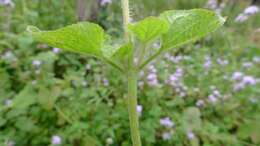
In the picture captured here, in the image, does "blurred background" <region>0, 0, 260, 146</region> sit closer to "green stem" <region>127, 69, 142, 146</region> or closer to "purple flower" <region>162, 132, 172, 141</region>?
"purple flower" <region>162, 132, 172, 141</region>

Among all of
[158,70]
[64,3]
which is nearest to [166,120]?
[158,70]

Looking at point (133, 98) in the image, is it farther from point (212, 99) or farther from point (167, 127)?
point (212, 99)

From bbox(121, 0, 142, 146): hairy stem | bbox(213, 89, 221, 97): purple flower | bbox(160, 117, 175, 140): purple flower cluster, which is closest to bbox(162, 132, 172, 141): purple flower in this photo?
bbox(160, 117, 175, 140): purple flower cluster

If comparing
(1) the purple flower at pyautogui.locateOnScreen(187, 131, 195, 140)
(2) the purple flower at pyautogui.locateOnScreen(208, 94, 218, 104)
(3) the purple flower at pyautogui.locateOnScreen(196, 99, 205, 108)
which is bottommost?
(1) the purple flower at pyautogui.locateOnScreen(187, 131, 195, 140)

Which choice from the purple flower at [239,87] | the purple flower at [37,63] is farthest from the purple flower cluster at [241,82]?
the purple flower at [37,63]

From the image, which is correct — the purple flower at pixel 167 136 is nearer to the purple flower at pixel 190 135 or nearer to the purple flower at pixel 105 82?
the purple flower at pixel 190 135

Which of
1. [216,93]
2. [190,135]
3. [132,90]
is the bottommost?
[190,135]

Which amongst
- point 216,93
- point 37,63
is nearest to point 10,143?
point 37,63
